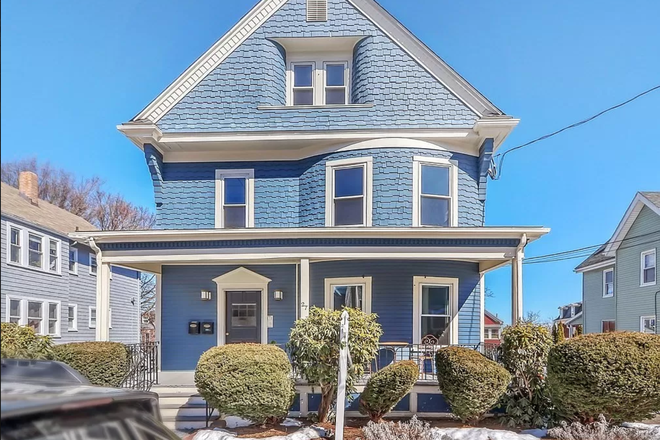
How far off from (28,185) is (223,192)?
887 centimetres

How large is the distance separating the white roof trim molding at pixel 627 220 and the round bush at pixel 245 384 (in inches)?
626

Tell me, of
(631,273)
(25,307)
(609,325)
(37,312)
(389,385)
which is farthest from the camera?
(609,325)

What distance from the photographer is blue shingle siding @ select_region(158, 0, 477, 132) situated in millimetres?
9812

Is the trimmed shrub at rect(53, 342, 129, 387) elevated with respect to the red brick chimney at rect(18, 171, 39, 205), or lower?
lower

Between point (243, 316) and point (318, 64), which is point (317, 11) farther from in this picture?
point (243, 316)

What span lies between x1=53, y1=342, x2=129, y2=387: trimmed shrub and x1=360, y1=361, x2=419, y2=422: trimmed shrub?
4.10m

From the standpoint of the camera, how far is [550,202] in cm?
2859

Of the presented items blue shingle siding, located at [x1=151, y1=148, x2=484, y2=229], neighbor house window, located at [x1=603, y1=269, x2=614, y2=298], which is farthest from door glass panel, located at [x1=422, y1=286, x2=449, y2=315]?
neighbor house window, located at [x1=603, y1=269, x2=614, y2=298]

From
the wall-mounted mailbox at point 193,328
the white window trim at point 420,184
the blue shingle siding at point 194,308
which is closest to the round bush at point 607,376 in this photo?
the white window trim at point 420,184

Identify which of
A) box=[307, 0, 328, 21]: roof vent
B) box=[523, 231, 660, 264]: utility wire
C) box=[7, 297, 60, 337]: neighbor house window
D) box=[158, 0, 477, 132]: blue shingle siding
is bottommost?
box=[523, 231, 660, 264]: utility wire

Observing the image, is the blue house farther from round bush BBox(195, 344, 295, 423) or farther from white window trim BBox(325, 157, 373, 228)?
round bush BBox(195, 344, 295, 423)

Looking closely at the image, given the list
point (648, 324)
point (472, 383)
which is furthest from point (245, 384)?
point (648, 324)

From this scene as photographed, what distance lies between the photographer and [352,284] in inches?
379

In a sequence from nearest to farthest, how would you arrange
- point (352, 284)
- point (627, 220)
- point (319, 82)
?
point (352, 284) → point (319, 82) → point (627, 220)
